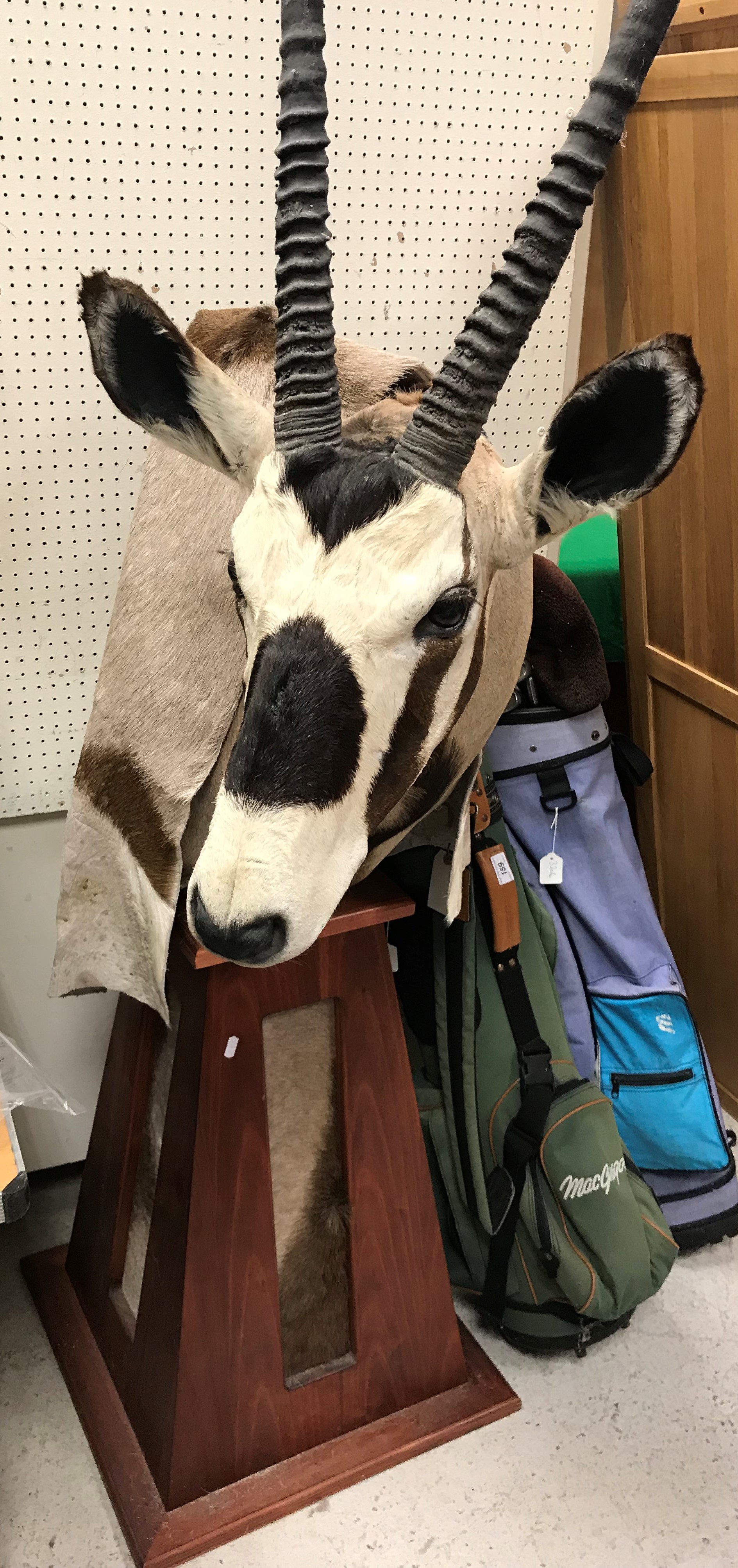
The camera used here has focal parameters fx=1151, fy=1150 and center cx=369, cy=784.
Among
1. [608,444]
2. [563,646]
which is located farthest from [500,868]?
[608,444]

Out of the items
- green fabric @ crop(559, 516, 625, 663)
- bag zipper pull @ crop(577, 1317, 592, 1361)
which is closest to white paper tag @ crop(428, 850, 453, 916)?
bag zipper pull @ crop(577, 1317, 592, 1361)

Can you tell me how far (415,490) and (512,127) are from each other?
1.02m

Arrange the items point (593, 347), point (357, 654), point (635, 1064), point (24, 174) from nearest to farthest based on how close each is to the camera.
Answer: point (357, 654), point (24, 174), point (635, 1064), point (593, 347)

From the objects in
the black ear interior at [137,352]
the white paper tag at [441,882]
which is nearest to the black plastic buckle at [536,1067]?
the white paper tag at [441,882]

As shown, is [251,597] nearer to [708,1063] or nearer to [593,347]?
[708,1063]

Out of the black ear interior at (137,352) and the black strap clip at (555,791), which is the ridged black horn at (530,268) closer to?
the black ear interior at (137,352)

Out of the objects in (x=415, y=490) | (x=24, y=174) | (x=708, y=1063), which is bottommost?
(x=708, y=1063)

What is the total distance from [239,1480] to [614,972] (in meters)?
0.92

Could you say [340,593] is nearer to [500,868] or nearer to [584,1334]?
[500,868]

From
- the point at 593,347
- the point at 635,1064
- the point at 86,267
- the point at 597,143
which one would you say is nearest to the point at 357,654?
the point at 597,143

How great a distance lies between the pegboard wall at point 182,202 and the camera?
1.49 m

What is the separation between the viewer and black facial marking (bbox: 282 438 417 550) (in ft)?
3.27

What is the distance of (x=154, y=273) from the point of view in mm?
1581

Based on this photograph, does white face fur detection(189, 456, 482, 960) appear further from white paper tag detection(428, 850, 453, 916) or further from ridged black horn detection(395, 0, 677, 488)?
white paper tag detection(428, 850, 453, 916)
